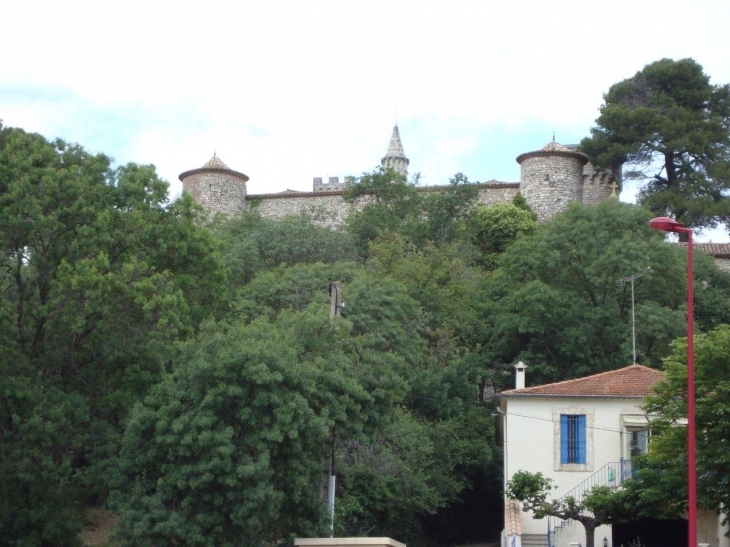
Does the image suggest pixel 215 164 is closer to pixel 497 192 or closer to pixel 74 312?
pixel 497 192

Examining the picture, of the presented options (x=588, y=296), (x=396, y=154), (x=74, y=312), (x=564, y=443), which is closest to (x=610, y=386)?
(x=564, y=443)

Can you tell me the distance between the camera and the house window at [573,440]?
2892 centimetres

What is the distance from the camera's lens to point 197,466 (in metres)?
22.3

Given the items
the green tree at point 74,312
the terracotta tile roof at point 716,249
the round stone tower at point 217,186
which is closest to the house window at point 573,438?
the green tree at point 74,312

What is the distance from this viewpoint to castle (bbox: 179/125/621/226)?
193 feet

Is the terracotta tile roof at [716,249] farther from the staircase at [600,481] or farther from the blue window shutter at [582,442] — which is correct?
the staircase at [600,481]

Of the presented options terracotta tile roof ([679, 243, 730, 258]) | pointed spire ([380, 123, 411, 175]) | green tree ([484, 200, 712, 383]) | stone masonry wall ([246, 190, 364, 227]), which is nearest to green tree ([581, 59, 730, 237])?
terracotta tile roof ([679, 243, 730, 258])

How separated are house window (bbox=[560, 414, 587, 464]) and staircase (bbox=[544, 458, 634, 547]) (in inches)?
23.2

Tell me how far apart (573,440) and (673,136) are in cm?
3017

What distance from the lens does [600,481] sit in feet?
93.4

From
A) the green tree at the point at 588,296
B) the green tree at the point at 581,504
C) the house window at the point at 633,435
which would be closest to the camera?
the green tree at the point at 581,504

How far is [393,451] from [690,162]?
99.3ft

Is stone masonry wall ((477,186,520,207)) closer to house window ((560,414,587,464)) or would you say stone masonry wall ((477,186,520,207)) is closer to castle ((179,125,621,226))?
castle ((179,125,621,226))

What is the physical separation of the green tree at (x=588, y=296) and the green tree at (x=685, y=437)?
44.7ft
